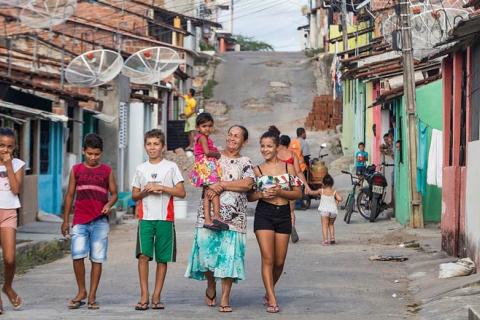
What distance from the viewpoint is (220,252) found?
10.4 meters

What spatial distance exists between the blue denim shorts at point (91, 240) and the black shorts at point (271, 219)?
1545 mm

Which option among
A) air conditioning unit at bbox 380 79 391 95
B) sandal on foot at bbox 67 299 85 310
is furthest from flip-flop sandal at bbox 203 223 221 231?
air conditioning unit at bbox 380 79 391 95

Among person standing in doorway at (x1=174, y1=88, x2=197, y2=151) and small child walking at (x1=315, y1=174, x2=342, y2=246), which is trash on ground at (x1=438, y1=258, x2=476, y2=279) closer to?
small child walking at (x1=315, y1=174, x2=342, y2=246)

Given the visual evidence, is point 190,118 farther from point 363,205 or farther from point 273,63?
point 273,63

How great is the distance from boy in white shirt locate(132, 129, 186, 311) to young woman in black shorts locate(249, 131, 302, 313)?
83 cm

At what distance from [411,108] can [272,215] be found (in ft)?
29.9

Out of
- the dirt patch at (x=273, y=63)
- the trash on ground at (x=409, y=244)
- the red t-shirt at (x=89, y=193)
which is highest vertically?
the dirt patch at (x=273, y=63)

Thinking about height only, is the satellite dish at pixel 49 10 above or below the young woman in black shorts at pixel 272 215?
above

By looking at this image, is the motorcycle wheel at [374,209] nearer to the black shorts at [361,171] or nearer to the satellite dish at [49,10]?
the black shorts at [361,171]

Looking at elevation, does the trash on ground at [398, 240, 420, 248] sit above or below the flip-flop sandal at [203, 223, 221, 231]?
below

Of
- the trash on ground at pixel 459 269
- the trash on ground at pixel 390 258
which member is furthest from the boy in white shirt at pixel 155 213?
the trash on ground at pixel 390 258

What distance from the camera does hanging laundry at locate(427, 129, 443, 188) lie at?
1769 centimetres

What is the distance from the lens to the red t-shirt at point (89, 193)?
10492mm

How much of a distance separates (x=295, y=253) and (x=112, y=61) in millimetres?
10356
